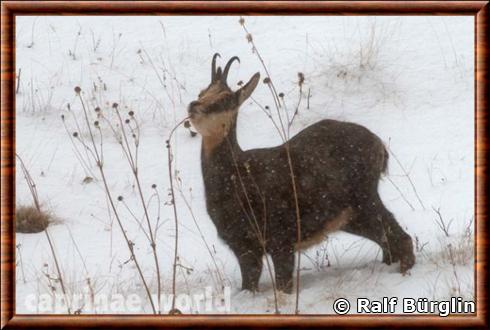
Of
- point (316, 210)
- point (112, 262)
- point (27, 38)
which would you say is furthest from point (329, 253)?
point (27, 38)

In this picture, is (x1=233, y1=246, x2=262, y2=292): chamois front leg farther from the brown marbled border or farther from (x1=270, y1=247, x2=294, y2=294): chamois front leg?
the brown marbled border

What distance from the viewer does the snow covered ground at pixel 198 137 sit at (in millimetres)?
5461

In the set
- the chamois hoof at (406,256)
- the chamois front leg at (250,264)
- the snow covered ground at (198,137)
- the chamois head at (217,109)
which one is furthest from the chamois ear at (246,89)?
the chamois hoof at (406,256)

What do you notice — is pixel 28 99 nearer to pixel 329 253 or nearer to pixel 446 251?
pixel 329 253

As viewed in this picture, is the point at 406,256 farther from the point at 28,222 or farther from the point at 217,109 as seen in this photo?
the point at 28,222

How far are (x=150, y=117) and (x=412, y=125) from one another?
263 centimetres

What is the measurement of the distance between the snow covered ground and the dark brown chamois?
20cm

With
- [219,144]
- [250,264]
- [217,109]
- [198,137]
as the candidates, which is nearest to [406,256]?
[250,264]

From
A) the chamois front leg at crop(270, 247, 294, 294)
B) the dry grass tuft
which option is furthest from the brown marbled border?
the dry grass tuft

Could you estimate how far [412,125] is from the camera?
26.9ft

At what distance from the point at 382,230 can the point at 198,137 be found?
3085mm

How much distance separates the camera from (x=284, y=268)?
5.32 meters

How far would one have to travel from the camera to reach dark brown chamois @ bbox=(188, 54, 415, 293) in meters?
5.34

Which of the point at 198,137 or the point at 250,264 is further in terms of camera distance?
the point at 198,137
